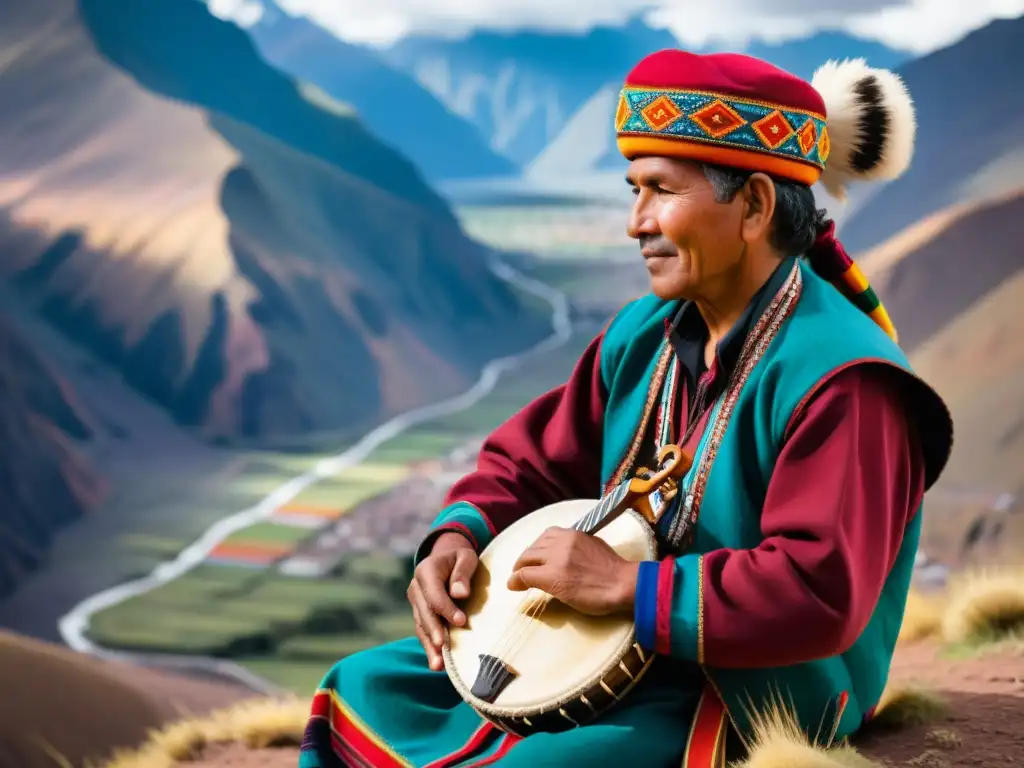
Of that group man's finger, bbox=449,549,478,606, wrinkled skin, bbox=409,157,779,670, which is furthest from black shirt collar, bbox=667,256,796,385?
man's finger, bbox=449,549,478,606

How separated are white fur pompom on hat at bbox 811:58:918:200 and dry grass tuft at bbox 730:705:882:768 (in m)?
0.97

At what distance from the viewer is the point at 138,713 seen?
434 centimetres

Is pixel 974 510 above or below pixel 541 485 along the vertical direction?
below

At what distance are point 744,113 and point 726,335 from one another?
0.37 m

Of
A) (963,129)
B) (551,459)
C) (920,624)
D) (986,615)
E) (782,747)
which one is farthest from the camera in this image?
(963,129)

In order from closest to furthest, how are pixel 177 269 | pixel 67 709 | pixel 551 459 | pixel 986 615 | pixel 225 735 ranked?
pixel 551 459
pixel 986 615
pixel 225 735
pixel 67 709
pixel 177 269

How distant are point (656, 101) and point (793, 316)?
1.37 feet

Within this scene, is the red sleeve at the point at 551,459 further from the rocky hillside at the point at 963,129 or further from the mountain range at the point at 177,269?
the rocky hillside at the point at 963,129

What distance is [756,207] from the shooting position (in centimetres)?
210

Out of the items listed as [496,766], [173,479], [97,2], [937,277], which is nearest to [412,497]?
[173,479]

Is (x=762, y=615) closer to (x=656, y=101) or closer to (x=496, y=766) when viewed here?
(x=496, y=766)

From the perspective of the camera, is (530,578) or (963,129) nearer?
(530,578)

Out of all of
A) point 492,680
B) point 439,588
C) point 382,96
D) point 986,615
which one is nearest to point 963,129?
point 382,96

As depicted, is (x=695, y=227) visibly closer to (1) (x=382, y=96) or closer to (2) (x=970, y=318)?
Answer: (2) (x=970, y=318)
